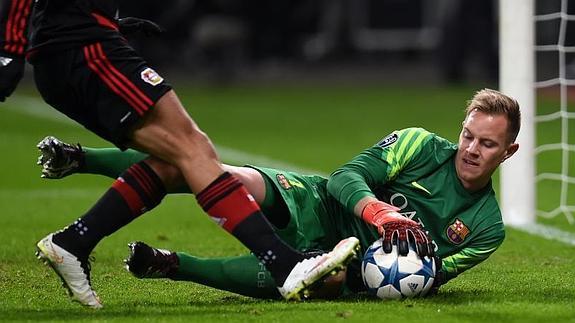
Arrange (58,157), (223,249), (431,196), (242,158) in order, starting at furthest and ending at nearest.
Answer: (242,158) < (223,249) < (58,157) < (431,196)

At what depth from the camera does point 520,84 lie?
824cm

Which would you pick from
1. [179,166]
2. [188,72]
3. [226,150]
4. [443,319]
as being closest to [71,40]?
[179,166]

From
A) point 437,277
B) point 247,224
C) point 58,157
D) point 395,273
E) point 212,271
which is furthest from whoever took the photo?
point 58,157

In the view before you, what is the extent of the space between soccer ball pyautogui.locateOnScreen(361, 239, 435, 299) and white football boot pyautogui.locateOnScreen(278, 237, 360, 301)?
0.73ft

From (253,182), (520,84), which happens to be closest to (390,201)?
(253,182)

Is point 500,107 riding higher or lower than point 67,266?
higher

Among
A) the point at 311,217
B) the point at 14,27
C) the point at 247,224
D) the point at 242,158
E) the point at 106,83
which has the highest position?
the point at 14,27

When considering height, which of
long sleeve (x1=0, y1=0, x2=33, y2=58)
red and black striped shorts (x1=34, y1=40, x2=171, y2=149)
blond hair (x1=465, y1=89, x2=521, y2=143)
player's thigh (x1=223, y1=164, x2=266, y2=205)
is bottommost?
player's thigh (x1=223, y1=164, x2=266, y2=205)

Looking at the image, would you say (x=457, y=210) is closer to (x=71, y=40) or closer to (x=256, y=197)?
(x=256, y=197)

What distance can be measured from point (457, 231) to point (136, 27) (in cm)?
153

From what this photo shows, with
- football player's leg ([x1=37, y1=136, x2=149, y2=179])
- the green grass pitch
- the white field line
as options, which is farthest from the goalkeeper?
the white field line

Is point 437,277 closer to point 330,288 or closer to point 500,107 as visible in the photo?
point 330,288

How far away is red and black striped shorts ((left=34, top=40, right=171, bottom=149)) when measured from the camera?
499 cm

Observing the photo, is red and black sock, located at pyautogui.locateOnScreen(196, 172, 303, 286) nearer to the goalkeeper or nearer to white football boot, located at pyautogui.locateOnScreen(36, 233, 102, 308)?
the goalkeeper
